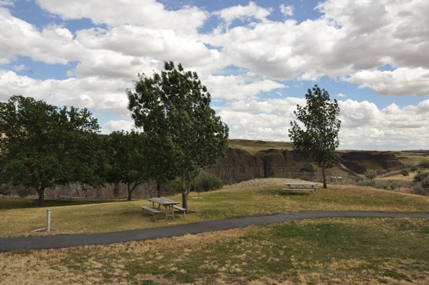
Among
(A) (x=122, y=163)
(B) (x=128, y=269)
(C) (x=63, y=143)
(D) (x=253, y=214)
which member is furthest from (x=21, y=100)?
(B) (x=128, y=269)

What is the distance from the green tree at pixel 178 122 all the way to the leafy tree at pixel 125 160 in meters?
15.8

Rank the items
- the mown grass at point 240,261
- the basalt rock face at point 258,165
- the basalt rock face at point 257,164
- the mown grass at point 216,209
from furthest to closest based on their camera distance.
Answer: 1. the basalt rock face at point 257,164
2. the basalt rock face at point 258,165
3. the mown grass at point 216,209
4. the mown grass at point 240,261

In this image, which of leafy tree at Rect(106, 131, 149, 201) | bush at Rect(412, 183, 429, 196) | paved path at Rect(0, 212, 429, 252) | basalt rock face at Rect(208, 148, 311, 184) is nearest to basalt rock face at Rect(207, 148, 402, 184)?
basalt rock face at Rect(208, 148, 311, 184)

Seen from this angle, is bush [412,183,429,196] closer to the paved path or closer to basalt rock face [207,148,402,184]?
the paved path

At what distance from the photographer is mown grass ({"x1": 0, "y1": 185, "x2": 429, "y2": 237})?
16250 mm

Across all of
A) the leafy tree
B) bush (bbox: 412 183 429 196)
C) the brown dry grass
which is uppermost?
the leafy tree

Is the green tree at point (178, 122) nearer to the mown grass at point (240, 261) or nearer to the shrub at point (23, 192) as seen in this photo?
the mown grass at point (240, 261)

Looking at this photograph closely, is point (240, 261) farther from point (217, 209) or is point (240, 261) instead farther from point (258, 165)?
point (258, 165)

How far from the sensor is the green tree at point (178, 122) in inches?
758

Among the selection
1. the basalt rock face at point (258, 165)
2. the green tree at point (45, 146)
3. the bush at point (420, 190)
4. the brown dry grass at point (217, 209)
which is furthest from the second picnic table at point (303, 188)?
the basalt rock face at point (258, 165)

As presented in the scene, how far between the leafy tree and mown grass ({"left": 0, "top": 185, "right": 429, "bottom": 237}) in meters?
11.3

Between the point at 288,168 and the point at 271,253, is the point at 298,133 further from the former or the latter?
the point at 288,168

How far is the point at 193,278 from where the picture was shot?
8.57 metres

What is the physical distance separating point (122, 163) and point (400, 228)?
1143 inches
